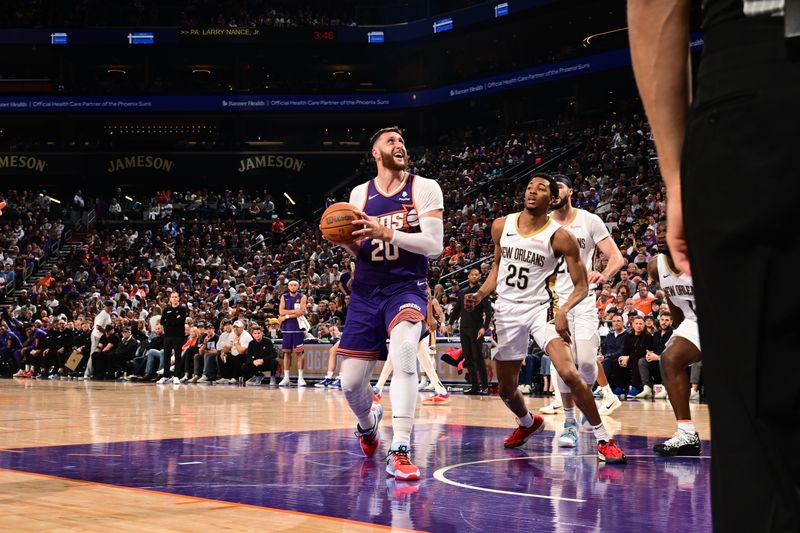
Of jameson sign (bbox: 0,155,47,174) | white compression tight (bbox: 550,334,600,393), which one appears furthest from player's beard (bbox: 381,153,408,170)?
jameson sign (bbox: 0,155,47,174)

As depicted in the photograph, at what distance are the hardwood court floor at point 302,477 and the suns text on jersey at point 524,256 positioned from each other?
5.20 feet

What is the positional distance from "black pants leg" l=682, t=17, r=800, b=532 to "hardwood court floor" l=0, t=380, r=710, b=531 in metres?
2.97

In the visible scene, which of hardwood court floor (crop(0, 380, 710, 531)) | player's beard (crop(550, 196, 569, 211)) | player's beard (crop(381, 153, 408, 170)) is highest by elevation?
player's beard (crop(550, 196, 569, 211))

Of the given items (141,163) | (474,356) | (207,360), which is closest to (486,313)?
(474,356)

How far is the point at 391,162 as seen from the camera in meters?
6.72

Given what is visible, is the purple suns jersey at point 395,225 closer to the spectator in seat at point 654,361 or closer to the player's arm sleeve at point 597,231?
the player's arm sleeve at point 597,231

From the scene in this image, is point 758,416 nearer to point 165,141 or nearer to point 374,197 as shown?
point 374,197

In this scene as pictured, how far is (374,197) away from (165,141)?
4077 cm

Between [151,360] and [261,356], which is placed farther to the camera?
[151,360]

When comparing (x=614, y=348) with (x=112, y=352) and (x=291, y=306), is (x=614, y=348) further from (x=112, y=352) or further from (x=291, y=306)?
(x=112, y=352)

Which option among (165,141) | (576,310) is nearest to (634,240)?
(576,310)

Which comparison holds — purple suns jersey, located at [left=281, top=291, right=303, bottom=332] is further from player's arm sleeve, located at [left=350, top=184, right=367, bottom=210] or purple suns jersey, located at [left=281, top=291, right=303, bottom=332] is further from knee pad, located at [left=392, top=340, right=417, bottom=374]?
knee pad, located at [left=392, top=340, right=417, bottom=374]

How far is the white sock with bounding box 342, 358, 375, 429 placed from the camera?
6.61 m

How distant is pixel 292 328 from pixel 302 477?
12931 millimetres
